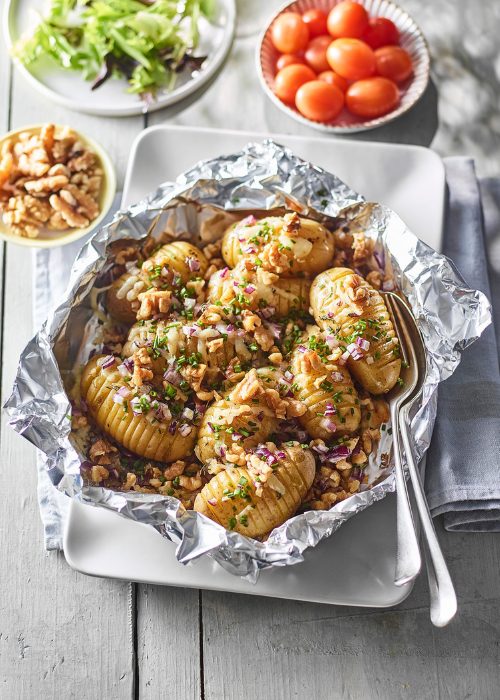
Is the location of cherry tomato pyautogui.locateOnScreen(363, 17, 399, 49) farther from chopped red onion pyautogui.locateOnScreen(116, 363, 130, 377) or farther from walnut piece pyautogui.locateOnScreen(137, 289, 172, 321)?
chopped red onion pyautogui.locateOnScreen(116, 363, 130, 377)

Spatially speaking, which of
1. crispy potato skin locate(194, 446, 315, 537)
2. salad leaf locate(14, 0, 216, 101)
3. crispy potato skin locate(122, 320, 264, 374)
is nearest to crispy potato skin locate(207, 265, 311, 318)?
crispy potato skin locate(122, 320, 264, 374)

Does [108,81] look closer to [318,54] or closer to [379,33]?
[318,54]

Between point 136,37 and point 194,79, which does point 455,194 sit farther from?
point 136,37

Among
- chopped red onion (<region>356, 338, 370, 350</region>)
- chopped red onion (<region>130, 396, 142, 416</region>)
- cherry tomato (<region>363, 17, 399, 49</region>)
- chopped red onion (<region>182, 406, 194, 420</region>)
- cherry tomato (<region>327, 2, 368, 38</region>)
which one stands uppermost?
cherry tomato (<region>327, 2, 368, 38</region>)

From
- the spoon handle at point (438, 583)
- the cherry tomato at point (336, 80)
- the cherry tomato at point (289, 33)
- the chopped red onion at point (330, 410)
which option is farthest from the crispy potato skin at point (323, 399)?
the cherry tomato at point (289, 33)

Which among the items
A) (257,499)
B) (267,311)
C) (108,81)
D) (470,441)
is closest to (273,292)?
(267,311)

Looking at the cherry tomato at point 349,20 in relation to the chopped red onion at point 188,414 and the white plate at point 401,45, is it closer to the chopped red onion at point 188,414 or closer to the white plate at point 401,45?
Result: the white plate at point 401,45
